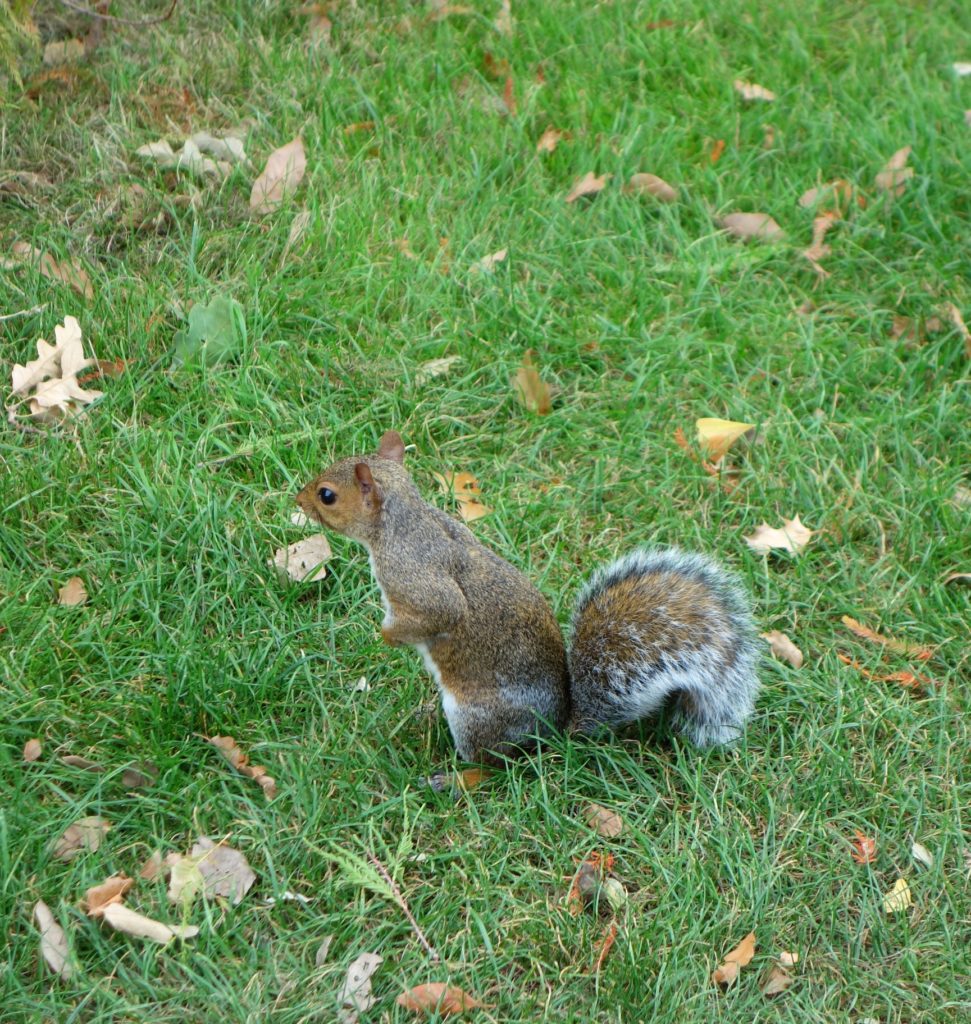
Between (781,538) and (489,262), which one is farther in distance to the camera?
(489,262)

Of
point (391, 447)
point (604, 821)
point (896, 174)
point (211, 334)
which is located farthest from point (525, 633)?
point (896, 174)

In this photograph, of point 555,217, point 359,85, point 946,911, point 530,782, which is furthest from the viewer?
point 359,85

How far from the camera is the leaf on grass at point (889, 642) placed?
10.5 ft

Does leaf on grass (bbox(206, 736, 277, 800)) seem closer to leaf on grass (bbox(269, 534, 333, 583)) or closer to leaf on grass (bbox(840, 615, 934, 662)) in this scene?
leaf on grass (bbox(269, 534, 333, 583))

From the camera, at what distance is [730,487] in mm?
3605

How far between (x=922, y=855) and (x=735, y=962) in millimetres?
530

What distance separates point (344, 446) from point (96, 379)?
0.71 metres

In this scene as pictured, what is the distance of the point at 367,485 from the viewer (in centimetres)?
275

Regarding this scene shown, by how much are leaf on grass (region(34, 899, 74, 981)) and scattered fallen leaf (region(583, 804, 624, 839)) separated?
1.08m

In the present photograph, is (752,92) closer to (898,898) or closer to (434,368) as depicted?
(434,368)

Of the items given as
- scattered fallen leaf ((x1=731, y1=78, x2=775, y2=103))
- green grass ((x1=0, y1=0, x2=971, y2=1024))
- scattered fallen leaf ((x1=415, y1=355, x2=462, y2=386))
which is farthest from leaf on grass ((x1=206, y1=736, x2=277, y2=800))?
scattered fallen leaf ((x1=731, y1=78, x2=775, y2=103))

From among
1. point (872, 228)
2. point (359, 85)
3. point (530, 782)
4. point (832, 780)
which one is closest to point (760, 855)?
point (832, 780)

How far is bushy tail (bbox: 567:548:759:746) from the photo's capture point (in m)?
2.72

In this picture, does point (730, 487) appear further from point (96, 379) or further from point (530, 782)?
point (96, 379)
